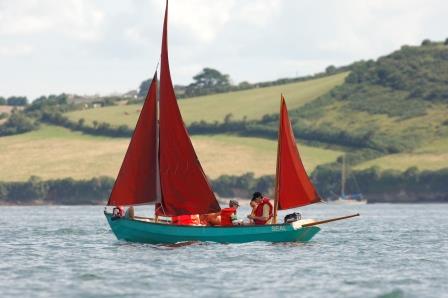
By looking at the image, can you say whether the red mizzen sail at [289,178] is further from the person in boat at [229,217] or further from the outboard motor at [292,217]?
the person in boat at [229,217]

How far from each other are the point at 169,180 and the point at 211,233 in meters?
3.03

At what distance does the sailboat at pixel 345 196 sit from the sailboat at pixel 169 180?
119 meters

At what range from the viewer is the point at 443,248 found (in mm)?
60406

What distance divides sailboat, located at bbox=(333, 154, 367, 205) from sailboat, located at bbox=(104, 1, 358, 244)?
11941cm

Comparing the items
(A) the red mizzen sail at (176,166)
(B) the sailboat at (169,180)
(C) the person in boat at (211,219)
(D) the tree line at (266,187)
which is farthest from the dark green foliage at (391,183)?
(A) the red mizzen sail at (176,166)

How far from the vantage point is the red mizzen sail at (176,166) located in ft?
190

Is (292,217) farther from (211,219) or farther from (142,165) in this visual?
(142,165)

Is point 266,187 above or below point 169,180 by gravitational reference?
above

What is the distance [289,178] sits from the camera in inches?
2322

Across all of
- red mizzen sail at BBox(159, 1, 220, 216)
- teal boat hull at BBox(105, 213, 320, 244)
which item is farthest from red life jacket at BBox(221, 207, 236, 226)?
teal boat hull at BBox(105, 213, 320, 244)

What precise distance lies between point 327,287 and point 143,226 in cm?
1659

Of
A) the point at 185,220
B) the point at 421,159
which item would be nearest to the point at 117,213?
the point at 185,220

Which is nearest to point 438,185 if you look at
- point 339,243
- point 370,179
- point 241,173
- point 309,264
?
point 370,179

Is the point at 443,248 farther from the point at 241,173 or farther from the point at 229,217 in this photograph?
the point at 241,173
